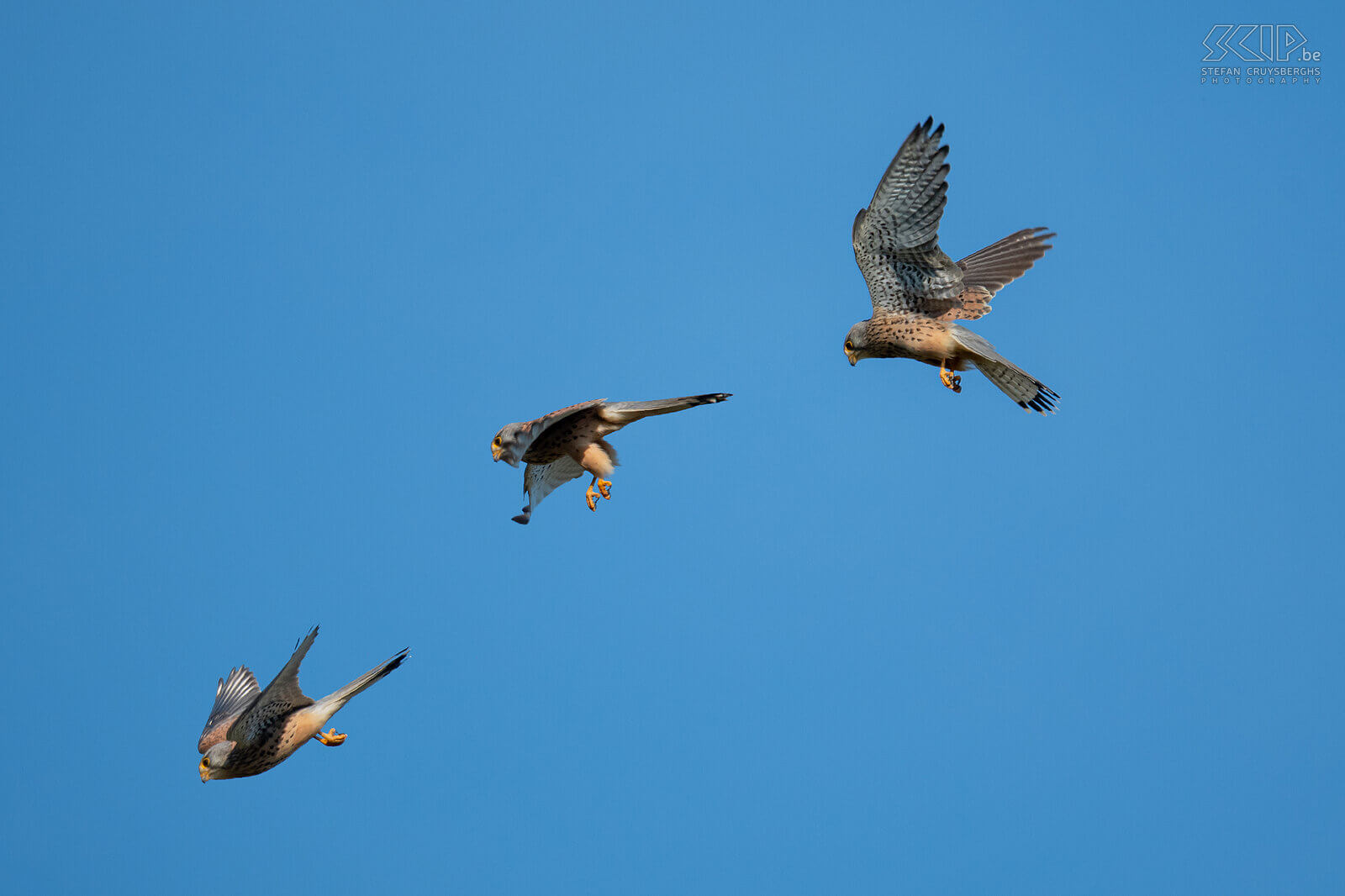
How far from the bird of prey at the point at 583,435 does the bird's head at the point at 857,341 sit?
2197 millimetres

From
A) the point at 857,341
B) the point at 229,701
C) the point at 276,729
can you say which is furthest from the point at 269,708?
the point at 857,341

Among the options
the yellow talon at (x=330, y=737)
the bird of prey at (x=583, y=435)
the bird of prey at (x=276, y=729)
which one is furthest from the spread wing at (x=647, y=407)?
the yellow talon at (x=330, y=737)

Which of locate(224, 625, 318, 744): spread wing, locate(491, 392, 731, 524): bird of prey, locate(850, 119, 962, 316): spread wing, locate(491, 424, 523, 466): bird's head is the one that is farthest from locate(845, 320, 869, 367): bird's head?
locate(224, 625, 318, 744): spread wing

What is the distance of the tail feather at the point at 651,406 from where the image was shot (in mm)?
6828

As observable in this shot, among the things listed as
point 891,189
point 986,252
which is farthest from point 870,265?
point 986,252

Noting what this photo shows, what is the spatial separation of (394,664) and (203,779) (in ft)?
4.71

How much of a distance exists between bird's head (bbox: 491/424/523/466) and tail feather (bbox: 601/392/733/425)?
20.4 inches

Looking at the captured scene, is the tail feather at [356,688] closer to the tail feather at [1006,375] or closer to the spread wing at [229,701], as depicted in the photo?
the spread wing at [229,701]

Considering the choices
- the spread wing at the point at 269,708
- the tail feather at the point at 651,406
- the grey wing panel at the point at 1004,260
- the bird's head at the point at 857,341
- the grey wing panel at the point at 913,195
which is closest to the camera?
the tail feather at the point at 651,406

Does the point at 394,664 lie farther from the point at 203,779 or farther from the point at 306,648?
the point at 203,779

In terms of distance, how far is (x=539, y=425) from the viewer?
7.12 meters

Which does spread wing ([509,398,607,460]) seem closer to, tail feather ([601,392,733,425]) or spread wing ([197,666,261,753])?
tail feather ([601,392,733,425])

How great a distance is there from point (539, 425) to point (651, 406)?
625mm

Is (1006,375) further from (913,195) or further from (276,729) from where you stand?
(276,729)
